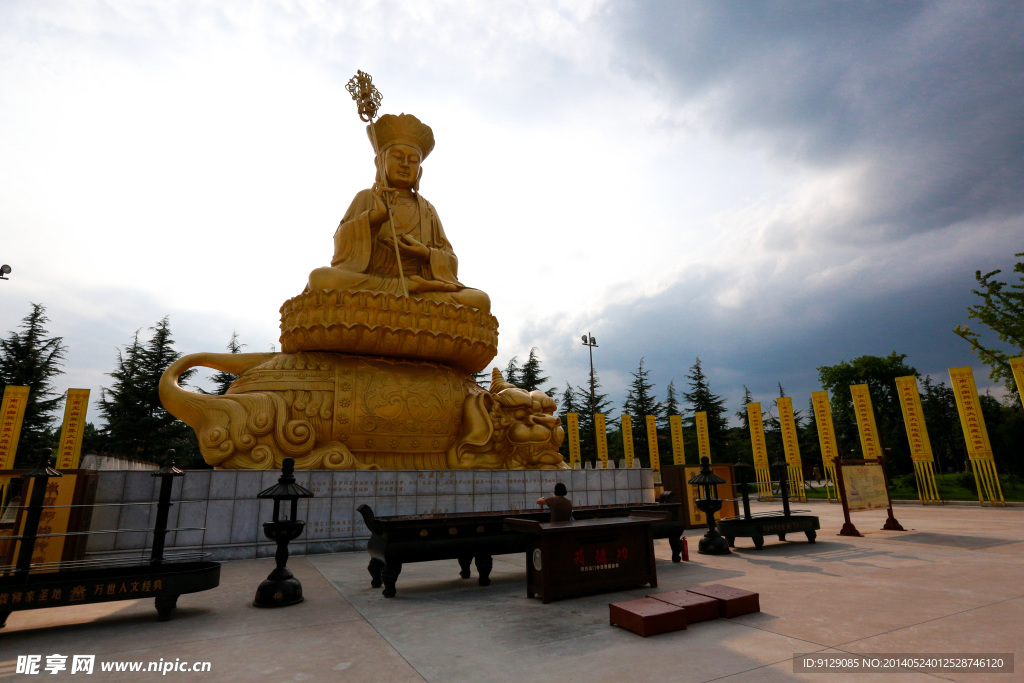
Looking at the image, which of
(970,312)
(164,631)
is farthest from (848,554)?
(970,312)

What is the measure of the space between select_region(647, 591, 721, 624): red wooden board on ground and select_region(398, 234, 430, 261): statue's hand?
7.13 m

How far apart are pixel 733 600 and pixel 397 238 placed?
7533mm

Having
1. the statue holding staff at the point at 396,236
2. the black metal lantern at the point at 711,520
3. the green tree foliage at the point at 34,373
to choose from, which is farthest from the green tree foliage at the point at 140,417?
the black metal lantern at the point at 711,520

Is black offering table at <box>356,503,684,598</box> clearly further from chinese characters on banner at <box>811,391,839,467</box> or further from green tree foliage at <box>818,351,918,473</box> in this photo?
green tree foliage at <box>818,351,918,473</box>

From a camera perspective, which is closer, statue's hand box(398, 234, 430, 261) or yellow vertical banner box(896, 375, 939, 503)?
statue's hand box(398, 234, 430, 261)

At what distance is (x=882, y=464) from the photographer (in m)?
7.89

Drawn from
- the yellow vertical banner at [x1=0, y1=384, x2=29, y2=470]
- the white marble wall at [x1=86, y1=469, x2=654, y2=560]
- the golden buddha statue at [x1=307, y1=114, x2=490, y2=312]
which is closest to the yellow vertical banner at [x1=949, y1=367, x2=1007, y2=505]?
the white marble wall at [x1=86, y1=469, x2=654, y2=560]

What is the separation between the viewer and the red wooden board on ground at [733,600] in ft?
10.3

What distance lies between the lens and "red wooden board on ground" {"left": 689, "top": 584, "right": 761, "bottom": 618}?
3133 mm

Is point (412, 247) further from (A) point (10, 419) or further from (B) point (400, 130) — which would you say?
(A) point (10, 419)

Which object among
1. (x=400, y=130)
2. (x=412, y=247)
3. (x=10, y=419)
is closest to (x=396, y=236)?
(x=412, y=247)

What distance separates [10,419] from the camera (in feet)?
30.4

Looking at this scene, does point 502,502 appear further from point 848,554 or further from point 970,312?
point 970,312

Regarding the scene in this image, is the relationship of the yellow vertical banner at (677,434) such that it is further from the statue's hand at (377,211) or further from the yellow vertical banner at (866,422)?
the statue's hand at (377,211)
